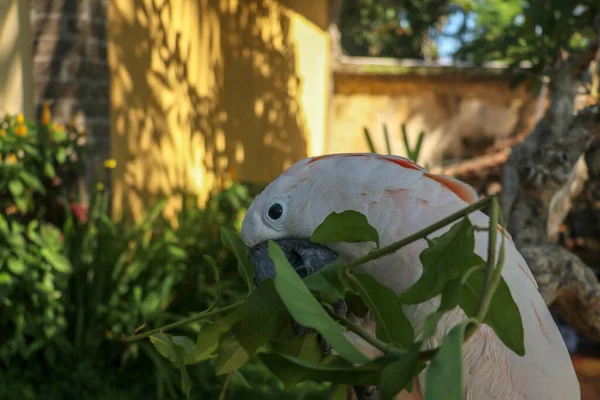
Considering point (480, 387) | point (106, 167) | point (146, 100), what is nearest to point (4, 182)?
point (106, 167)

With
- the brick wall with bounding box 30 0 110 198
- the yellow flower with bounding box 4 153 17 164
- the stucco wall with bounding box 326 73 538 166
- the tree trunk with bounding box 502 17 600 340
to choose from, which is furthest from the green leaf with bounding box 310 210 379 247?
the stucco wall with bounding box 326 73 538 166

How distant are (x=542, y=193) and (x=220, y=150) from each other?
141 inches

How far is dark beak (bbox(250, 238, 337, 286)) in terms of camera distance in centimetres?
98

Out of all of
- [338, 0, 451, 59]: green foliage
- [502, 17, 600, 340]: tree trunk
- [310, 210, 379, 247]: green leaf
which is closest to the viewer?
[310, 210, 379, 247]: green leaf

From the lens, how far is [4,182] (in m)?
2.81

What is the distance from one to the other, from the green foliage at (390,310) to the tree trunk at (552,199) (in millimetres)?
1156

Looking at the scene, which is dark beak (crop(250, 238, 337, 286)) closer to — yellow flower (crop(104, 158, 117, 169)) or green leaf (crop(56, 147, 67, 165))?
green leaf (crop(56, 147, 67, 165))

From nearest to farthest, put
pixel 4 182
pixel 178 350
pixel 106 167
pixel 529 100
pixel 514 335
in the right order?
pixel 514 335 → pixel 178 350 → pixel 4 182 → pixel 106 167 → pixel 529 100

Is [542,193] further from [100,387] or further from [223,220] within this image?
[223,220]

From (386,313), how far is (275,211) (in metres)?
0.42

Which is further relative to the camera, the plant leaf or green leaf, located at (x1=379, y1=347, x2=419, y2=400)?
the plant leaf

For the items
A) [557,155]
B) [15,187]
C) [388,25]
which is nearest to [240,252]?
[557,155]

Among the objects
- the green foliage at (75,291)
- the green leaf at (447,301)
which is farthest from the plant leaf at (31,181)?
the green leaf at (447,301)

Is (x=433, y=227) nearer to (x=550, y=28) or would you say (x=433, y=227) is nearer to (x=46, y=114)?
(x=550, y=28)
